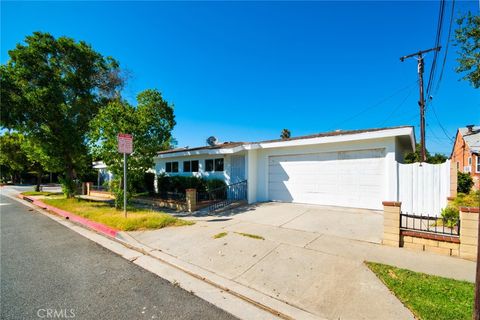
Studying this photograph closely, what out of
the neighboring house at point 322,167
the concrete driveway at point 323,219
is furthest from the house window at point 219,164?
the concrete driveway at point 323,219

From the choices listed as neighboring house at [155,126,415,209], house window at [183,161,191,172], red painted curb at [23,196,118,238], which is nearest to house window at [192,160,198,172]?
house window at [183,161,191,172]

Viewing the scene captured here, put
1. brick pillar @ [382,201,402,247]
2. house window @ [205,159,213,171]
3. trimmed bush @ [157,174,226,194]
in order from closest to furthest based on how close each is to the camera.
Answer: brick pillar @ [382,201,402,247] < trimmed bush @ [157,174,226,194] < house window @ [205,159,213,171]

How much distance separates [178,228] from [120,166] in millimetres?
4052

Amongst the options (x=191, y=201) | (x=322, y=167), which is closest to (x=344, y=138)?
(x=322, y=167)

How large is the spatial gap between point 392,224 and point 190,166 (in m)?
12.2

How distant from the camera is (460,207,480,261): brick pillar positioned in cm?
440

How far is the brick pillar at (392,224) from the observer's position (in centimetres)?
516

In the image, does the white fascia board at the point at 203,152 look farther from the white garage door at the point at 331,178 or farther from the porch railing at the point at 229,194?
the white garage door at the point at 331,178

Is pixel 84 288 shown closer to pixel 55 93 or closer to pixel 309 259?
pixel 309 259

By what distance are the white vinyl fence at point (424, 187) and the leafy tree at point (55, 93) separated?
15.3m

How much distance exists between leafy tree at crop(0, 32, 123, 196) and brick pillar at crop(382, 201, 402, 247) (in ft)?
46.2

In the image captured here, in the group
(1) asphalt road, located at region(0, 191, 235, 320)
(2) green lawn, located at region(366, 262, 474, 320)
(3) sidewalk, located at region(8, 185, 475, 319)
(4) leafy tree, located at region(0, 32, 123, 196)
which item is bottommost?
(1) asphalt road, located at region(0, 191, 235, 320)

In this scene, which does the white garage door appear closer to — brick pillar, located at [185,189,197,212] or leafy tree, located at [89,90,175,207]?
brick pillar, located at [185,189,197,212]

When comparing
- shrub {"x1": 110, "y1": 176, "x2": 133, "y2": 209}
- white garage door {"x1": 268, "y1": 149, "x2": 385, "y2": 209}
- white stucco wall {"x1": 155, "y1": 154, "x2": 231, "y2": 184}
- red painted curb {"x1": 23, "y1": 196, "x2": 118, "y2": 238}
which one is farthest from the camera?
white stucco wall {"x1": 155, "y1": 154, "x2": 231, "y2": 184}
